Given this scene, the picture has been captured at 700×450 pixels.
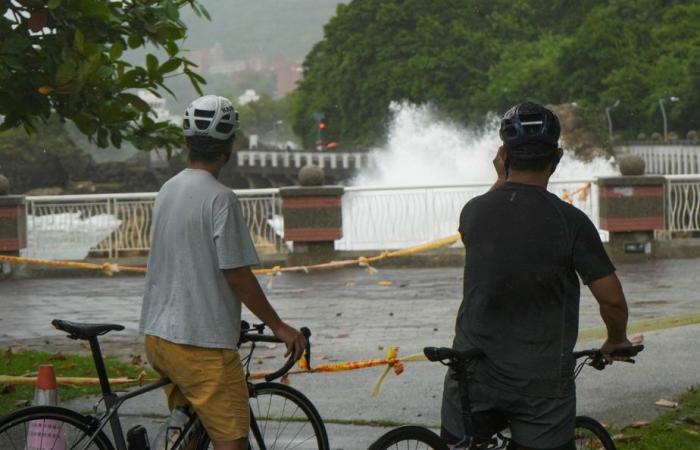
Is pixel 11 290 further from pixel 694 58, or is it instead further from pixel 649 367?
pixel 694 58

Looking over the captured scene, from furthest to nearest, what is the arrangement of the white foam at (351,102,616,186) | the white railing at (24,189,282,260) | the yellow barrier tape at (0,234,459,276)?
the white foam at (351,102,616,186)
the white railing at (24,189,282,260)
the yellow barrier tape at (0,234,459,276)

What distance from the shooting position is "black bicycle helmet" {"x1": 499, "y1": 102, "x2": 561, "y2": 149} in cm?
459

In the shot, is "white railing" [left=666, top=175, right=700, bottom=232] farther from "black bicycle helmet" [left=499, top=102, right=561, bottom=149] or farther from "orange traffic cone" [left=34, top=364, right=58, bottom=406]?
"black bicycle helmet" [left=499, top=102, right=561, bottom=149]

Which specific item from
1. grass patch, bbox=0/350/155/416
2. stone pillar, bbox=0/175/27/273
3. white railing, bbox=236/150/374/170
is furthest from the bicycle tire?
white railing, bbox=236/150/374/170

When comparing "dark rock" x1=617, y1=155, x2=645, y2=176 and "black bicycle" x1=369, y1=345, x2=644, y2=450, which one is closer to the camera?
"black bicycle" x1=369, y1=345, x2=644, y2=450

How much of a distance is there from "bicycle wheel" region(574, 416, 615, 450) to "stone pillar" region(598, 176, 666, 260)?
14.9 m

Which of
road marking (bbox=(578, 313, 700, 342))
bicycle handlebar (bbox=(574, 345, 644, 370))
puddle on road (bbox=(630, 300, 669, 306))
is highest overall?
bicycle handlebar (bbox=(574, 345, 644, 370))

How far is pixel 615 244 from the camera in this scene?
20203 mm

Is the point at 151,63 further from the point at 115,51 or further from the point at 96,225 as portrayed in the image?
the point at 96,225

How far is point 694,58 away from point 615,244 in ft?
252

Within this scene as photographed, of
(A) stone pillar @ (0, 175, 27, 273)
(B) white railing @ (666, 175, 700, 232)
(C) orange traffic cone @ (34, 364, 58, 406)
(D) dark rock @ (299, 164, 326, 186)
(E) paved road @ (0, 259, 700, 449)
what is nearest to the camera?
(C) orange traffic cone @ (34, 364, 58, 406)

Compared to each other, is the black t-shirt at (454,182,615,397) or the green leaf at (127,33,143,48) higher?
the green leaf at (127,33,143,48)

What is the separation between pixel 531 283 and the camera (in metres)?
4.51

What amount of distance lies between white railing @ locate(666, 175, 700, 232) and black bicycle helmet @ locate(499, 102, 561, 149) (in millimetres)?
16596
